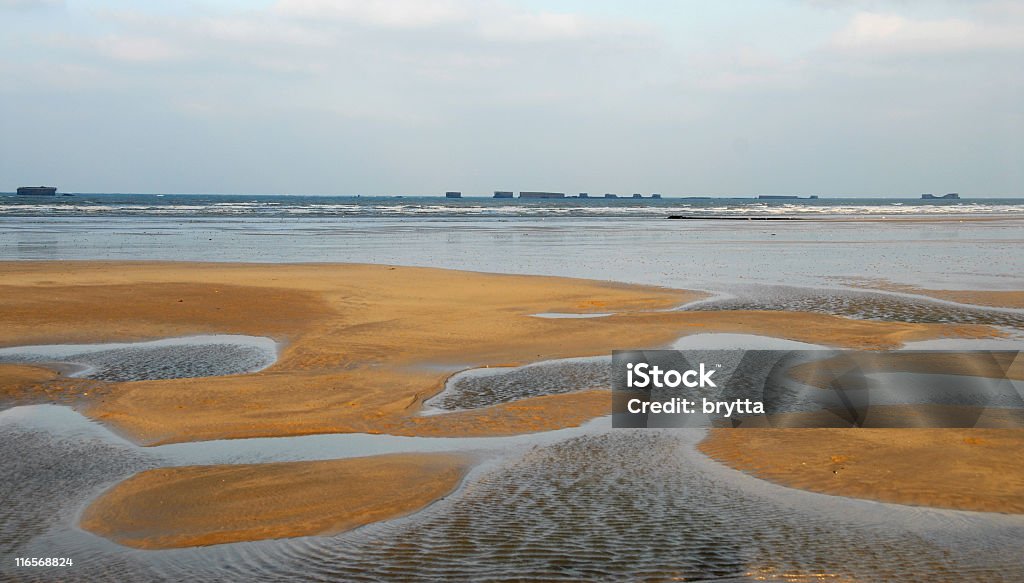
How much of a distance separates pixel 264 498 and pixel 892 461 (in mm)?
6037

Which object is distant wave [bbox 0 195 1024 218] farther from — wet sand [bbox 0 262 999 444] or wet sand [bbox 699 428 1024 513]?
wet sand [bbox 699 428 1024 513]

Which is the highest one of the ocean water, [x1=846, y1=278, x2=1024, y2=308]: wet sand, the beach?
the ocean water

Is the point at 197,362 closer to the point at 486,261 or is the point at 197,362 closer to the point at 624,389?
the point at 624,389

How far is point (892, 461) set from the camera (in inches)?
332

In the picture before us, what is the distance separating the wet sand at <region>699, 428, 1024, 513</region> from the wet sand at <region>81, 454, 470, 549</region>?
9.96 feet

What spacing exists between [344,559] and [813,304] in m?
16.0

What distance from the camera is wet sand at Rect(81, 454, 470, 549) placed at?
266 inches

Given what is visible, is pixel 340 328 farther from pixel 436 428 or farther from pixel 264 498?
pixel 264 498

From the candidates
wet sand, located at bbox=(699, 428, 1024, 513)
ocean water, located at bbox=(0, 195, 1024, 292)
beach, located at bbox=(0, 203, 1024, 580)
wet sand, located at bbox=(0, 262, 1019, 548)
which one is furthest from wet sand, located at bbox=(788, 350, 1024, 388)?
ocean water, located at bbox=(0, 195, 1024, 292)

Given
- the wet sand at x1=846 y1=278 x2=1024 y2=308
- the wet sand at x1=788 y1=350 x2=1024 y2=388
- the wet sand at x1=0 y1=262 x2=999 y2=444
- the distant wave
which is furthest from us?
the distant wave

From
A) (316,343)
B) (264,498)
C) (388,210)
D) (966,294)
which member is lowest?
(264,498)

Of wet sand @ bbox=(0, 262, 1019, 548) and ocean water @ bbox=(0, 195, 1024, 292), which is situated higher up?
ocean water @ bbox=(0, 195, 1024, 292)

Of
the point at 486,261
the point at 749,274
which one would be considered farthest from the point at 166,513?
the point at 486,261

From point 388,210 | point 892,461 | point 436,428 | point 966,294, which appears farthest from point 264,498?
point 388,210
